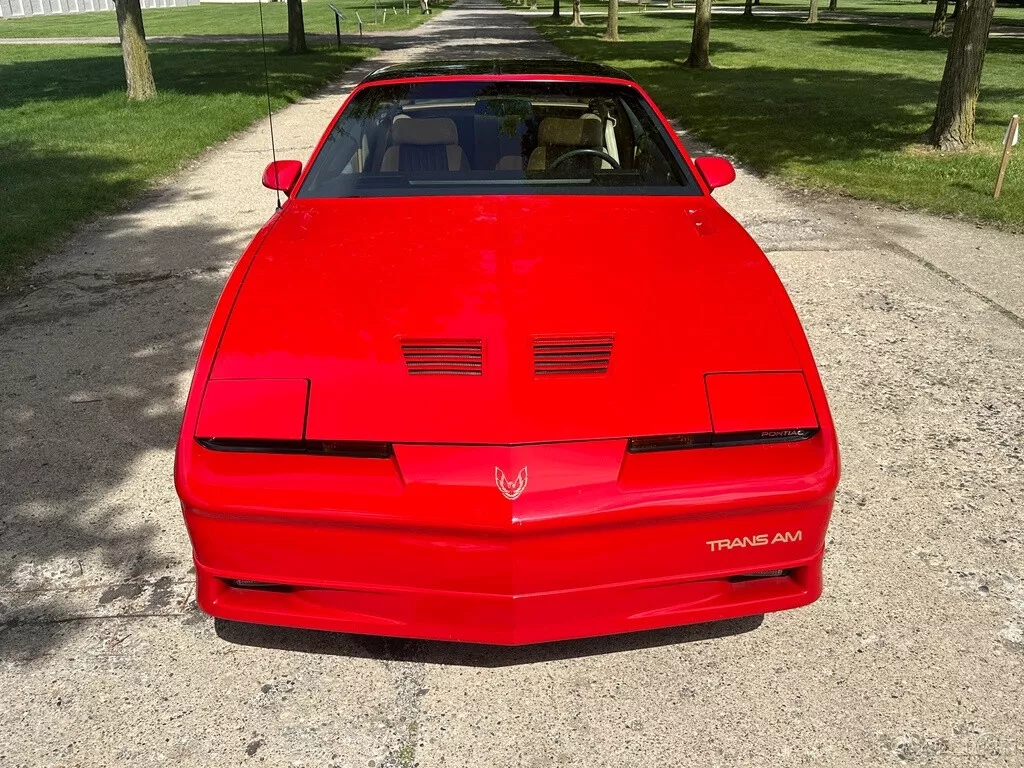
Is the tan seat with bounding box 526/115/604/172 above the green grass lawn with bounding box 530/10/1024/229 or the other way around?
above

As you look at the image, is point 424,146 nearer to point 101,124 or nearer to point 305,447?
point 305,447

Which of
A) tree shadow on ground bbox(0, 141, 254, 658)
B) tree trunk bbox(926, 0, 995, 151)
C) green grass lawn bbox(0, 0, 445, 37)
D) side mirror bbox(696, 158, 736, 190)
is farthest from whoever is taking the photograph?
green grass lawn bbox(0, 0, 445, 37)

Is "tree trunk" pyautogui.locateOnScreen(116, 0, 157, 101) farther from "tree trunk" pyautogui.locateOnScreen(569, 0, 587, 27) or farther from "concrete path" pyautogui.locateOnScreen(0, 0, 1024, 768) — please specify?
"tree trunk" pyautogui.locateOnScreen(569, 0, 587, 27)

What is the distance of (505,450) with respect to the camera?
6.81 feet

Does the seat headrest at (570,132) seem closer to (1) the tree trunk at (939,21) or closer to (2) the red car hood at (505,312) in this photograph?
(2) the red car hood at (505,312)

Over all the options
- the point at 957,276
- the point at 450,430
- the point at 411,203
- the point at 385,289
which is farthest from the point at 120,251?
the point at 957,276

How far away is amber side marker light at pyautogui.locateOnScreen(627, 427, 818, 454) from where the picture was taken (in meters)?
2.16

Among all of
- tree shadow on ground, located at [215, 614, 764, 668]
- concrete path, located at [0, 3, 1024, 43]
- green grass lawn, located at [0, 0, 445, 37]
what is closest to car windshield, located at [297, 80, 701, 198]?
tree shadow on ground, located at [215, 614, 764, 668]

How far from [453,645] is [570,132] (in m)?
2.24

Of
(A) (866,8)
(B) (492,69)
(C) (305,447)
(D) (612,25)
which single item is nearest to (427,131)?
(B) (492,69)

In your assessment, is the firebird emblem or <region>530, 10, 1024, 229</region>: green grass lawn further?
<region>530, 10, 1024, 229</region>: green grass lawn

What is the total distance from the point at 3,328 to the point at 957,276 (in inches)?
251

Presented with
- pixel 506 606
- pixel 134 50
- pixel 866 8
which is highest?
pixel 866 8

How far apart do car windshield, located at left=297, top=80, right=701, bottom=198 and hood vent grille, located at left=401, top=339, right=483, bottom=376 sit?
124cm
